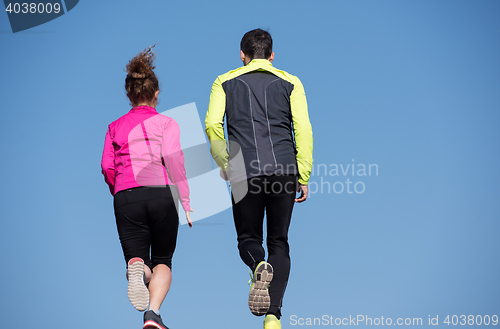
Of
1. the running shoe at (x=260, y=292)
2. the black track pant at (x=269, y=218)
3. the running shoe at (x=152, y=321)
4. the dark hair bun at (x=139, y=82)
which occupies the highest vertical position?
the dark hair bun at (x=139, y=82)

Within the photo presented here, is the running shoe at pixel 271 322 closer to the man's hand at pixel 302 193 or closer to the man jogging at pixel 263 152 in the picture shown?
the man jogging at pixel 263 152

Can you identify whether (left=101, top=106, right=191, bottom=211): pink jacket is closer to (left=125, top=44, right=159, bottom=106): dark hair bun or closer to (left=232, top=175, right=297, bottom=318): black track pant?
(left=125, top=44, right=159, bottom=106): dark hair bun

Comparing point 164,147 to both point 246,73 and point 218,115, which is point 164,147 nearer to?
point 218,115

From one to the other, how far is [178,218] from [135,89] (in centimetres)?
128

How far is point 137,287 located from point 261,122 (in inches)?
69.4

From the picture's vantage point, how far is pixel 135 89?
549cm

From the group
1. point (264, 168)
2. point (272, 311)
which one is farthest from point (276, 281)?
point (264, 168)

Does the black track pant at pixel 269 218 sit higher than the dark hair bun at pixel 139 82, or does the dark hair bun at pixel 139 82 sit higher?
the dark hair bun at pixel 139 82

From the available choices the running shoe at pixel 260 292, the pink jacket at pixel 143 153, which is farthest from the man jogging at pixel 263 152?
the pink jacket at pixel 143 153

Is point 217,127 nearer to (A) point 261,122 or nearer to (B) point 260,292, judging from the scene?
(A) point 261,122

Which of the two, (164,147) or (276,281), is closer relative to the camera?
(276,281)

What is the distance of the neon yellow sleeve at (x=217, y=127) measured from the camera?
514 centimetres

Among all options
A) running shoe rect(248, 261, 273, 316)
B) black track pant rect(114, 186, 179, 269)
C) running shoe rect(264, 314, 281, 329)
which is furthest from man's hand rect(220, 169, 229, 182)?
running shoe rect(264, 314, 281, 329)

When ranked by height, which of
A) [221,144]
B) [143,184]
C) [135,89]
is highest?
[135,89]
